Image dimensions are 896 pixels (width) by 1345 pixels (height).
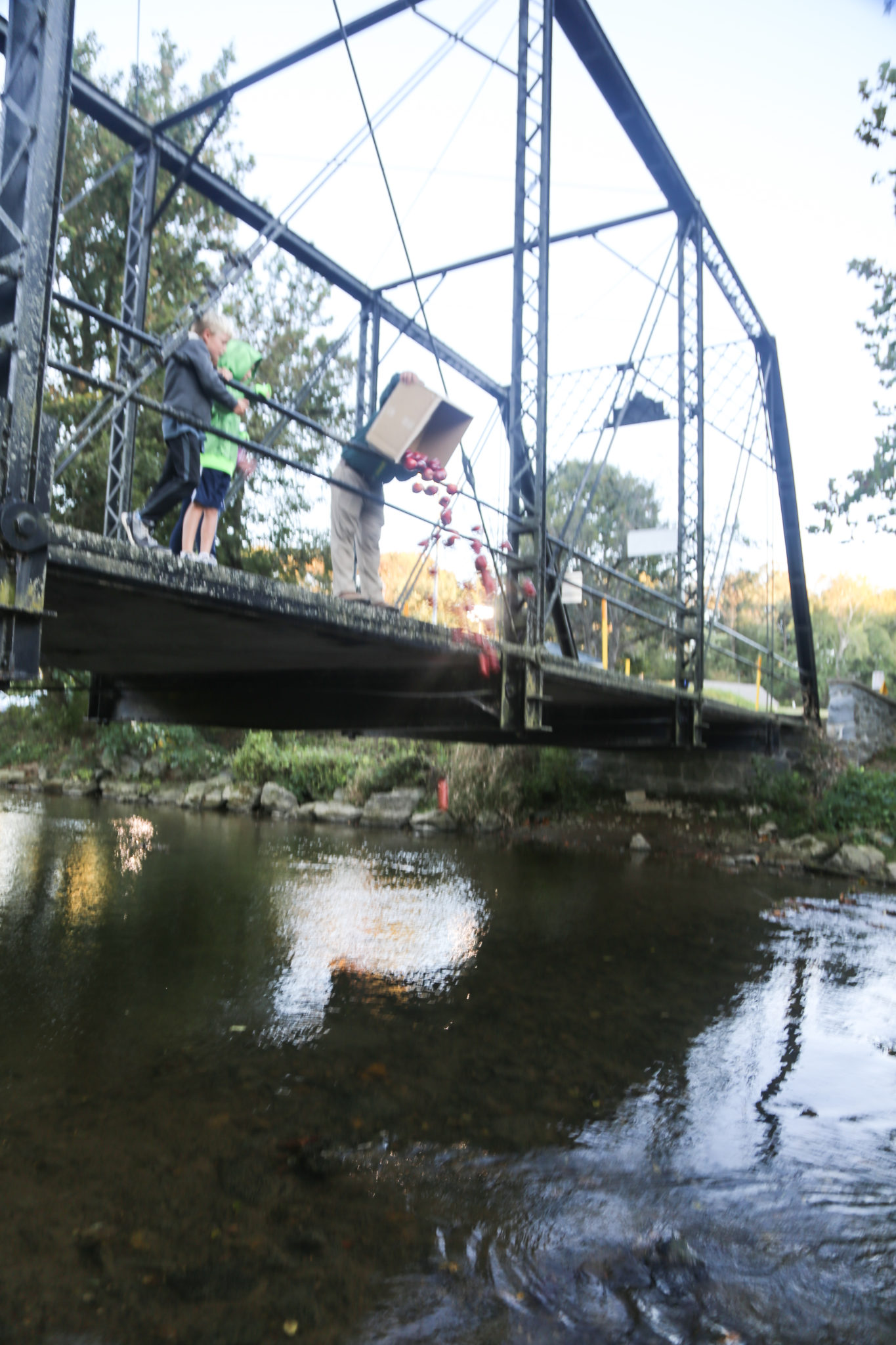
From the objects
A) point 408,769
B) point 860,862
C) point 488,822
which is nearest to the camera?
point 860,862

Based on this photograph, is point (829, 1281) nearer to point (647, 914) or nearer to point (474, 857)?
point (647, 914)

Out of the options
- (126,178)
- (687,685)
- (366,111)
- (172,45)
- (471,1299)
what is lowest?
(471,1299)

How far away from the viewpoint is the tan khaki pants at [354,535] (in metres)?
5.46

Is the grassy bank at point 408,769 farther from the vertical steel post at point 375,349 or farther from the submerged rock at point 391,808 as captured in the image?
the vertical steel post at point 375,349

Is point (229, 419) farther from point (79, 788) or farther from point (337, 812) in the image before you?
point (79, 788)

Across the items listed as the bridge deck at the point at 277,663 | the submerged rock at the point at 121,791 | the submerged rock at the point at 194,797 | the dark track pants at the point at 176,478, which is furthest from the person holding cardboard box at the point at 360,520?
the submerged rock at the point at 121,791

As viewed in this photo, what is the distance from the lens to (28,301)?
3.07m

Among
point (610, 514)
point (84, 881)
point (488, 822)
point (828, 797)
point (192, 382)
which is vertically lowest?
point (84, 881)

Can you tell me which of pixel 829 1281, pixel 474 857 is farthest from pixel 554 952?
pixel 474 857

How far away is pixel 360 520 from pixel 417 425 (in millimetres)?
900

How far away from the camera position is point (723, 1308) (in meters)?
2.04

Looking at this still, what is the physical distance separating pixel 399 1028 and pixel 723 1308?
2.19 metres

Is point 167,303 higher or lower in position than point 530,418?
higher

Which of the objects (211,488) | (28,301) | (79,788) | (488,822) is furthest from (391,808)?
(28,301)
